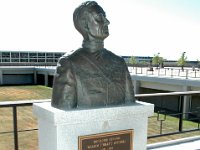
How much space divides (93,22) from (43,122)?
1373mm

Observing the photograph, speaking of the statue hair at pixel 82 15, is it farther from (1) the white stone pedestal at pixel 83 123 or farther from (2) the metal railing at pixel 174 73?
(2) the metal railing at pixel 174 73

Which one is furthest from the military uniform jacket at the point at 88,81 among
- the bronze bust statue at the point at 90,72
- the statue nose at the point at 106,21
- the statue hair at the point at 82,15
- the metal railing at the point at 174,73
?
the metal railing at the point at 174,73

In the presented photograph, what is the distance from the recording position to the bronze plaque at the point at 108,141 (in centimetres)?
310

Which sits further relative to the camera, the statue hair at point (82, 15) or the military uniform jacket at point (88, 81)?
the statue hair at point (82, 15)

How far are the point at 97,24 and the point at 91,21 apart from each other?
82 mm

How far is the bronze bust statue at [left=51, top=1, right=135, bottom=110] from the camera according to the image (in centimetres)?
312

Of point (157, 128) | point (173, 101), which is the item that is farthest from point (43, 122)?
point (173, 101)

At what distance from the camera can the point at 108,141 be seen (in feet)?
10.7

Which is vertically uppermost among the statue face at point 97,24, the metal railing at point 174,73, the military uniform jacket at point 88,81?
the statue face at point 97,24

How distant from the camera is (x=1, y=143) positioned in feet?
39.8

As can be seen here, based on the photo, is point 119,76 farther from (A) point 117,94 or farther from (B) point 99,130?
(B) point 99,130

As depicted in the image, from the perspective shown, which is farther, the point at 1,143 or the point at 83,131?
the point at 1,143

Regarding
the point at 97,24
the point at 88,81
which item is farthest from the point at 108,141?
the point at 97,24

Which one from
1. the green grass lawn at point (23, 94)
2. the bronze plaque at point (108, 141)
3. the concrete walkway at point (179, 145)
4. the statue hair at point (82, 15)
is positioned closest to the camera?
the bronze plaque at point (108, 141)
